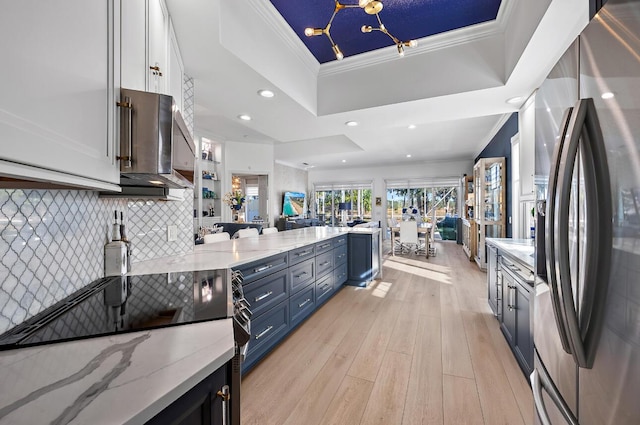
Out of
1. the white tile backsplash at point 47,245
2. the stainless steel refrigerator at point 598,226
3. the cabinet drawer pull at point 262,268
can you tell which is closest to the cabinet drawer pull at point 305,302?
the cabinet drawer pull at point 262,268

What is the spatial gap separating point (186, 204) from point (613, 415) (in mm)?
2513

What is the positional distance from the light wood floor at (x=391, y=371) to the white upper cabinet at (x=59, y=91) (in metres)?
1.56

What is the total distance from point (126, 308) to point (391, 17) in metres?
2.82

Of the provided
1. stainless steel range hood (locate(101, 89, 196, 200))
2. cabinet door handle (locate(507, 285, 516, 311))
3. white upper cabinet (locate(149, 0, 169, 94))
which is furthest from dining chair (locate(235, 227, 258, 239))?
cabinet door handle (locate(507, 285, 516, 311))

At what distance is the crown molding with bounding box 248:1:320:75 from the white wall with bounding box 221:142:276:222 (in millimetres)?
3404

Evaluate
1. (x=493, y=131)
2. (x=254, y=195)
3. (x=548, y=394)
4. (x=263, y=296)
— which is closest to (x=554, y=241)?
(x=548, y=394)

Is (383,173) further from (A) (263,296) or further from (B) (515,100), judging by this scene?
(A) (263,296)

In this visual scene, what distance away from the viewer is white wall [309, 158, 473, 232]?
28.1 feet

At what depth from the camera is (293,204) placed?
954 centimetres

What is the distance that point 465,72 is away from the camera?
8.61 feet

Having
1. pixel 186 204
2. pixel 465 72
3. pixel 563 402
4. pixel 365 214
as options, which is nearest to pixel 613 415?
pixel 563 402

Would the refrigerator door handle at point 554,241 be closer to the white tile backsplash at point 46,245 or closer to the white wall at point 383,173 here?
the white tile backsplash at point 46,245

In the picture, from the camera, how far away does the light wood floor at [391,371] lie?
1.54 meters

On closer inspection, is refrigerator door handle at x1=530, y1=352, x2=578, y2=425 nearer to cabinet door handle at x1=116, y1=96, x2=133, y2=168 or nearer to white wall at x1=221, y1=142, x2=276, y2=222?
cabinet door handle at x1=116, y1=96, x2=133, y2=168
